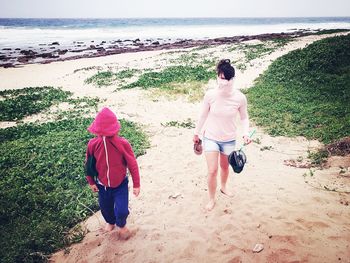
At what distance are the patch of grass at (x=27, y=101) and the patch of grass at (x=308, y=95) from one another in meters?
8.65

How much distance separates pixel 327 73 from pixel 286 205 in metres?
9.81

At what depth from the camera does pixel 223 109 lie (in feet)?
14.7

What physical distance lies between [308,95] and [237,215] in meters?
7.79

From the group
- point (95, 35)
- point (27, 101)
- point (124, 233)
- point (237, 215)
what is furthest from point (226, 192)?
point (95, 35)

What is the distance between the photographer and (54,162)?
24.3ft

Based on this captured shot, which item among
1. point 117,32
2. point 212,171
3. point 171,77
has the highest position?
point 117,32

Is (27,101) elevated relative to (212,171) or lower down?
lower down

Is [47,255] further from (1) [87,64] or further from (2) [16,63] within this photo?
(2) [16,63]

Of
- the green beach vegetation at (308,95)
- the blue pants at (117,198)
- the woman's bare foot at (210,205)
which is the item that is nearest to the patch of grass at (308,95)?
the green beach vegetation at (308,95)

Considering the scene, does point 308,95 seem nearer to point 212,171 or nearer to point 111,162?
point 212,171

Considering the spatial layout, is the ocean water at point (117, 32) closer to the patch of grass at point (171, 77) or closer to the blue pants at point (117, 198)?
the patch of grass at point (171, 77)

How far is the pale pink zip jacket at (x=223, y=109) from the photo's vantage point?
14.6 feet

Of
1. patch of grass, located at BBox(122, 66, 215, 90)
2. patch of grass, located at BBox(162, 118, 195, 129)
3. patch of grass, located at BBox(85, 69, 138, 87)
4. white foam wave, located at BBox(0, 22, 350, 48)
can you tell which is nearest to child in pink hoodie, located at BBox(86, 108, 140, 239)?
patch of grass, located at BBox(162, 118, 195, 129)

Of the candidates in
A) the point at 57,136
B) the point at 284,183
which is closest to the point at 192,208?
the point at 284,183
